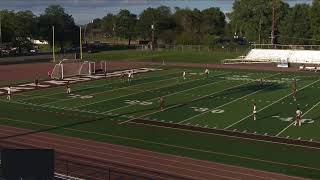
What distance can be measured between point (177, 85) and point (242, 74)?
12.7 meters

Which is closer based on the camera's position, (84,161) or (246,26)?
(84,161)

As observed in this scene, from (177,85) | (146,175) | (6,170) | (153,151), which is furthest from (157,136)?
(177,85)

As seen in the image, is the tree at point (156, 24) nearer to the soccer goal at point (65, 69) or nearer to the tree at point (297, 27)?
the tree at point (297, 27)

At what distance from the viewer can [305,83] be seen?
47.2 meters

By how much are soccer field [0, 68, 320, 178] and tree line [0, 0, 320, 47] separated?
47296mm

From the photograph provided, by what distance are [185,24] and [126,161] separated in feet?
357

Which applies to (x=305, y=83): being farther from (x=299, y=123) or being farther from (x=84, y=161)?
(x=84, y=161)

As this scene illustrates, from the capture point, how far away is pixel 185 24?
422 ft

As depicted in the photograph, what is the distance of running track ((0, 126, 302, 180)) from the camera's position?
1991 centimetres

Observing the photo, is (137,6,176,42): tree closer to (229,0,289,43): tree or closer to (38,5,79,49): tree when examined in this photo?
(38,5,79,49): tree

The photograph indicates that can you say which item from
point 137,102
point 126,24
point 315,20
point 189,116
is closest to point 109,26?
point 126,24

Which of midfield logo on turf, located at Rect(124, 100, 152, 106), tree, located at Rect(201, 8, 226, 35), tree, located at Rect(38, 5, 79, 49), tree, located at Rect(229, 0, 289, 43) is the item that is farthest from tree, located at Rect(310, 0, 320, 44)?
midfield logo on turf, located at Rect(124, 100, 152, 106)

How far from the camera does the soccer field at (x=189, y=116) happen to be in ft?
77.2

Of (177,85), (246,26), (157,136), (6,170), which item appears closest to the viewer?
(6,170)
